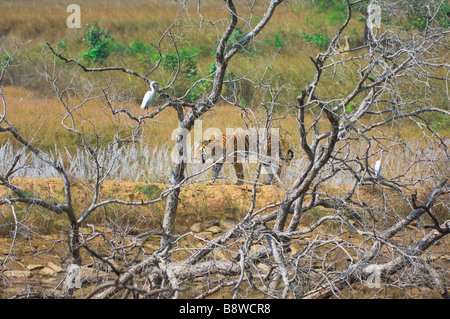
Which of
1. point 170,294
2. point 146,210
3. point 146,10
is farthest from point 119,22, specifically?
point 170,294

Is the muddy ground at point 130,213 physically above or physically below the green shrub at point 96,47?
below

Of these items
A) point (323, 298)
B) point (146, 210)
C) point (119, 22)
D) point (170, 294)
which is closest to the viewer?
point (170, 294)

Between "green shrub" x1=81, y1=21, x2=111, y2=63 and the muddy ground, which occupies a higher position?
"green shrub" x1=81, y1=21, x2=111, y2=63

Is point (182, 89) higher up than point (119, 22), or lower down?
lower down

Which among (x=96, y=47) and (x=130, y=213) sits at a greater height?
(x=96, y=47)

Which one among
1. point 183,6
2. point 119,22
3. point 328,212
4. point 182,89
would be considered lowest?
point 328,212

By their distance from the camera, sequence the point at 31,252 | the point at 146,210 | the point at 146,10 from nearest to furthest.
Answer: the point at 31,252, the point at 146,210, the point at 146,10

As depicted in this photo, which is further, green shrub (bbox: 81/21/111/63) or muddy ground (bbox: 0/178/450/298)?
green shrub (bbox: 81/21/111/63)

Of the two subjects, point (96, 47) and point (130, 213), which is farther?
point (96, 47)

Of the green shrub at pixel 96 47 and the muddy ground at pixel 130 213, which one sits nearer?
the muddy ground at pixel 130 213

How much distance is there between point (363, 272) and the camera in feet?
14.0
